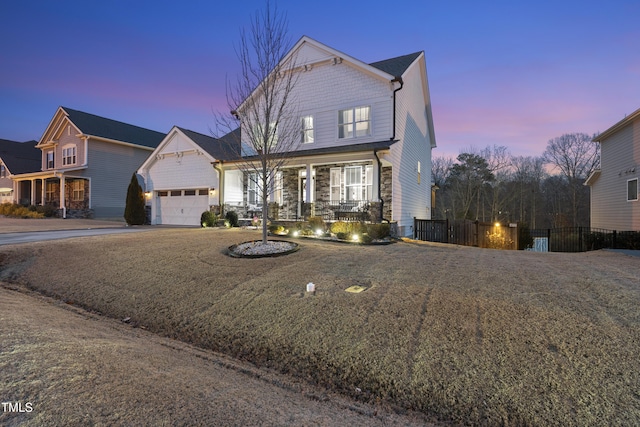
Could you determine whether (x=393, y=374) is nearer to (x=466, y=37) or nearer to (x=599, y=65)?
(x=466, y=37)

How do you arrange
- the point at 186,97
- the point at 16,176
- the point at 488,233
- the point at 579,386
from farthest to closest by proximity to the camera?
the point at 16,176 → the point at 186,97 → the point at 488,233 → the point at 579,386

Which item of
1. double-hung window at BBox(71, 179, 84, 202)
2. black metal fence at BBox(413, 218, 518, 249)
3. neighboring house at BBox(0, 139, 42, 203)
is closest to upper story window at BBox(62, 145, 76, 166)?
double-hung window at BBox(71, 179, 84, 202)

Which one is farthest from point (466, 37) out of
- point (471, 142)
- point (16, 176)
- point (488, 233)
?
point (16, 176)

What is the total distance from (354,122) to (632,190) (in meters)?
13.3

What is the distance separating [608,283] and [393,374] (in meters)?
4.56

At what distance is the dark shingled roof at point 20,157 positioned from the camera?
2991cm

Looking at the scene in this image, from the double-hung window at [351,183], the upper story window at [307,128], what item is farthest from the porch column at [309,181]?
the upper story window at [307,128]

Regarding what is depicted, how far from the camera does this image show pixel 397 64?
14.8 metres

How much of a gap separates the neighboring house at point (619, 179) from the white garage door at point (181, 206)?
861 inches

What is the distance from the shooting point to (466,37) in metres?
15.4

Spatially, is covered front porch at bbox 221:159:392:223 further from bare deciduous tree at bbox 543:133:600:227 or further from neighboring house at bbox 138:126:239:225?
bare deciduous tree at bbox 543:133:600:227

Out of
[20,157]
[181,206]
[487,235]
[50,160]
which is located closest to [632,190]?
[487,235]

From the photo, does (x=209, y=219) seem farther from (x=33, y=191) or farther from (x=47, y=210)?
(x=33, y=191)

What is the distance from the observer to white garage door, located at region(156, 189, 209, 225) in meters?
18.2
